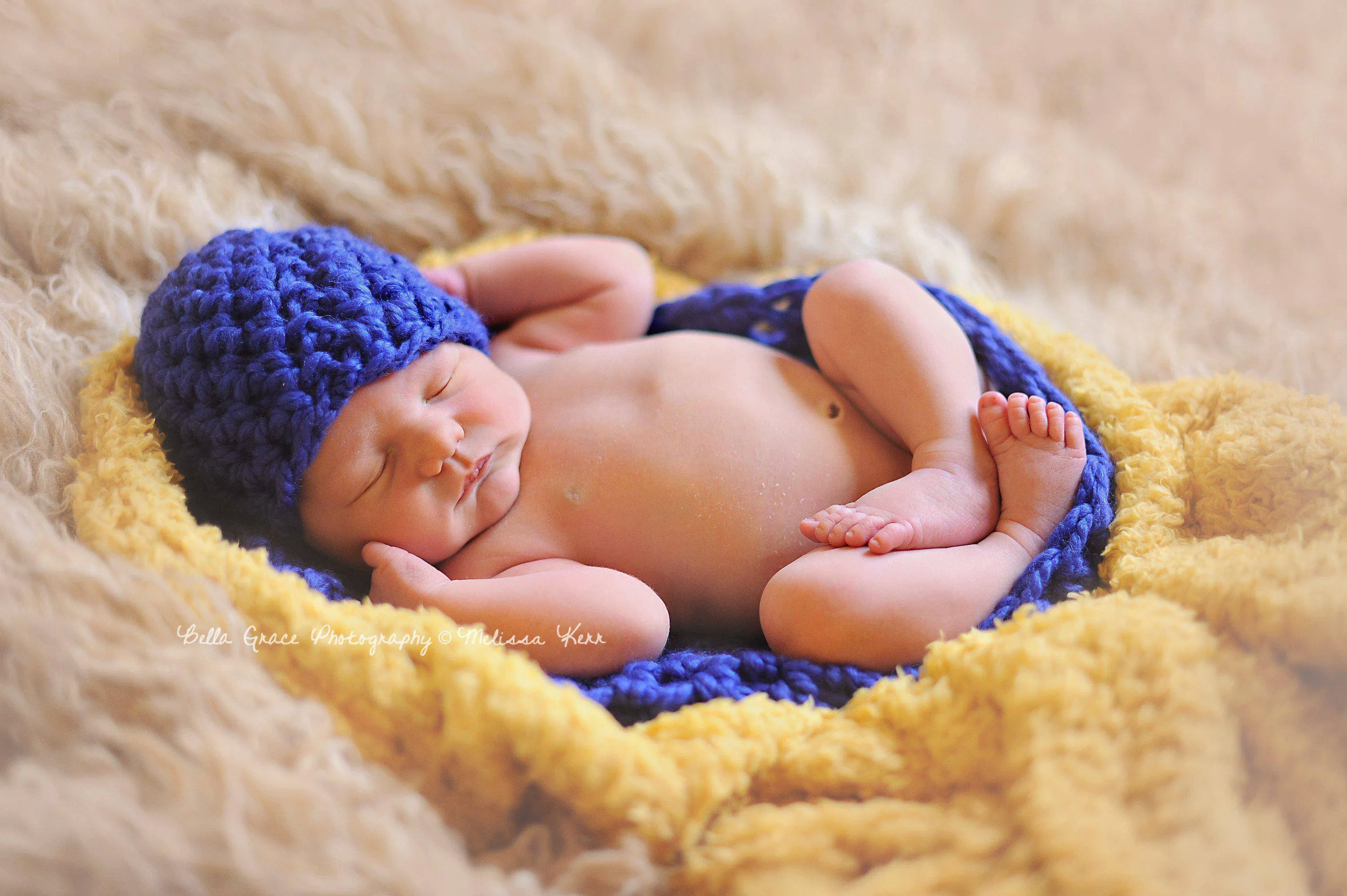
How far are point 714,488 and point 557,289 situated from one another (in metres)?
0.38

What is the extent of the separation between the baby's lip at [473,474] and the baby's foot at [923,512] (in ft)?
1.11

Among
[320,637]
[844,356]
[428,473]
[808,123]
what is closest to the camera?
[320,637]

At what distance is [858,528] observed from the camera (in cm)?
85

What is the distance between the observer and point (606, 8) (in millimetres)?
1370

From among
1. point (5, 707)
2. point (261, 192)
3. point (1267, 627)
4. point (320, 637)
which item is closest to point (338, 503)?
point (320, 637)

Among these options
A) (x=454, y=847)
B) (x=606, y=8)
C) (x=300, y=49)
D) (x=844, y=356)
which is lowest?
(x=454, y=847)

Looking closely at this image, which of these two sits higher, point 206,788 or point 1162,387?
point 1162,387

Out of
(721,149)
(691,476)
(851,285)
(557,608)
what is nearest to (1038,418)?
(851,285)

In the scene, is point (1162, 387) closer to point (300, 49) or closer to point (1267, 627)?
point (1267, 627)

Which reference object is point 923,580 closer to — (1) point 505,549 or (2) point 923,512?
(2) point 923,512

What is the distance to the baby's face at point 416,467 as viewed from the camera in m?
0.89

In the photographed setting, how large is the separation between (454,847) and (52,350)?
0.68m

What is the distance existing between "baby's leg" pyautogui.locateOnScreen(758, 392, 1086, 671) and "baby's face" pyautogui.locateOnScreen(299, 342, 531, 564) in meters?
0.33

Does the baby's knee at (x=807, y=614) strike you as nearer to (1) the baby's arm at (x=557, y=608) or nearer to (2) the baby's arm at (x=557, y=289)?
(1) the baby's arm at (x=557, y=608)
